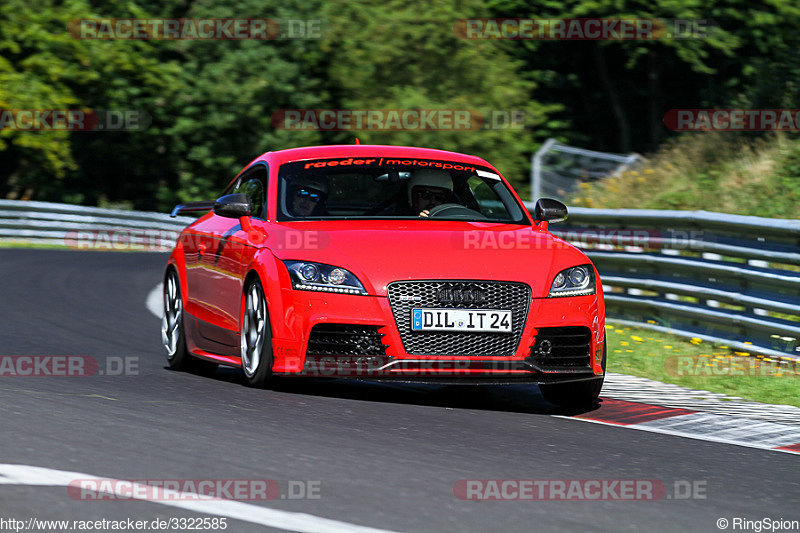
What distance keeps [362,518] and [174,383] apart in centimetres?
436

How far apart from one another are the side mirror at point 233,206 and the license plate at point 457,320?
5.54 feet

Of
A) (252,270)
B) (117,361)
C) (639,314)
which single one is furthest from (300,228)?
(639,314)

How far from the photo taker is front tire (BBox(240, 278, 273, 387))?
8.74 meters

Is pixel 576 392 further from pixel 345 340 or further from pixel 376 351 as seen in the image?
pixel 345 340

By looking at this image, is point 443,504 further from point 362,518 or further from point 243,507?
point 243,507

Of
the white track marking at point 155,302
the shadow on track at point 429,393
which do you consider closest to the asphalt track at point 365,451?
the shadow on track at point 429,393

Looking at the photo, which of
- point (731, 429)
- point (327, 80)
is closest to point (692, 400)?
→ point (731, 429)

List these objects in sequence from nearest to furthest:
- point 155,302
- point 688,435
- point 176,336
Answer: point 688,435, point 176,336, point 155,302

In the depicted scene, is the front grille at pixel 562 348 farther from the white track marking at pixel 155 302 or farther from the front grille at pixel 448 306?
the white track marking at pixel 155 302

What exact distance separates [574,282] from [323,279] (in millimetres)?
1570

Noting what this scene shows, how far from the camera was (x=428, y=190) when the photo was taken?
9.91 meters

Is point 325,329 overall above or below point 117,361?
above

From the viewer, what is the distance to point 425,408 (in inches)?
338

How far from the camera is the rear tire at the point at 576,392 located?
9008 millimetres
